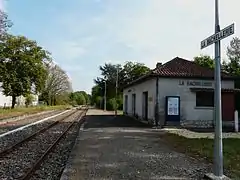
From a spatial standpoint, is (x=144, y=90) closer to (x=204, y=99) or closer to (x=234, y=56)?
(x=204, y=99)

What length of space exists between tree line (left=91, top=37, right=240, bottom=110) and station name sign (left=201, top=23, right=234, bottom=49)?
23.7 metres

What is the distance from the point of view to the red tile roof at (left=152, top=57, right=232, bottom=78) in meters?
24.0

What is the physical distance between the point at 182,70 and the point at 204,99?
2588mm

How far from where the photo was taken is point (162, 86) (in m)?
23.7

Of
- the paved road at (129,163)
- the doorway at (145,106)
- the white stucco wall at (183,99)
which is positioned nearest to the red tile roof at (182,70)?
the white stucco wall at (183,99)

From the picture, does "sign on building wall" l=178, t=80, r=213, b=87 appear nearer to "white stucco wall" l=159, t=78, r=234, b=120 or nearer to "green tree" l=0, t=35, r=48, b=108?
"white stucco wall" l=159, t=78, r=234, b=120

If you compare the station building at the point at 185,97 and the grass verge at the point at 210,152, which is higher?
the station building at the point at 185,97

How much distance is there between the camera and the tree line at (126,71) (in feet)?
157

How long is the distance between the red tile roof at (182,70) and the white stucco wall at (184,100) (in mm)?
471

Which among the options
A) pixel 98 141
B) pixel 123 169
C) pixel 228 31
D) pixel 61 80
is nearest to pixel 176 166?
pixel 123 169

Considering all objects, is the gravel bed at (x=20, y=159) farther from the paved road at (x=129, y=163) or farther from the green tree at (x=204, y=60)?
the green tree at (x=204, y=60)

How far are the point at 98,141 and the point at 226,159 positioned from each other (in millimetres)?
5826

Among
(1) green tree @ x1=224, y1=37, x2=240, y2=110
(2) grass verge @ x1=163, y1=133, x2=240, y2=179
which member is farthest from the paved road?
(1) green tree @ x1=224, y1=37, x2=240, y2=110

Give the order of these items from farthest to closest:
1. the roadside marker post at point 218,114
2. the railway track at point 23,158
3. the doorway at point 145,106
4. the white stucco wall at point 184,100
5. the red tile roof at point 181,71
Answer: the doorway at point 145,106 → the red tile roof at point 181,71 → the white stucco wall at point 184,100 → the railway track at point 23,158 → the roadside marker post at point 218,114
